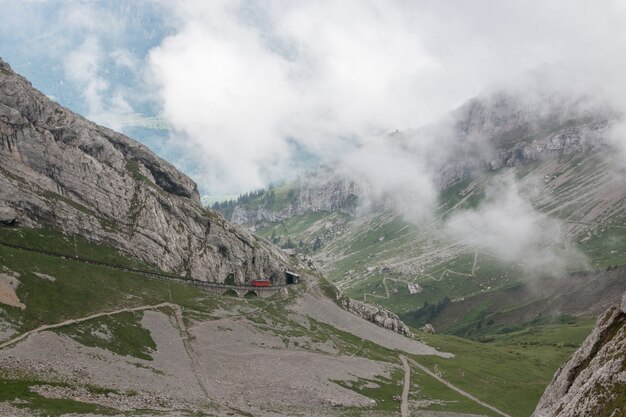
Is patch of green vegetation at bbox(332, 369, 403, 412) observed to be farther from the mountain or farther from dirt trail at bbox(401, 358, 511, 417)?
dirt trail at bbox(401, 358, 511, 417)

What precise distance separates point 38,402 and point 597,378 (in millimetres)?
75315

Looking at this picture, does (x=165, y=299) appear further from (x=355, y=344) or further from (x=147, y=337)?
(x=355, y=344)

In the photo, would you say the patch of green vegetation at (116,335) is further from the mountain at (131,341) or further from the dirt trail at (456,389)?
the dirt trail at (456,389)

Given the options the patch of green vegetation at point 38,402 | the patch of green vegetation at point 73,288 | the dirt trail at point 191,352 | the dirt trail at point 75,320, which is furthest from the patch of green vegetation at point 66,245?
the patch of green vegetation at point 38,402

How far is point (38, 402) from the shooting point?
7838 centimetres

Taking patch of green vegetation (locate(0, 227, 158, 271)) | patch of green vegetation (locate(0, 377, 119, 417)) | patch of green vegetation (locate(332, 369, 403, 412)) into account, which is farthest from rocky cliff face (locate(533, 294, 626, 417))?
patch of green vegetation (locate(0, 227, 158, 271))

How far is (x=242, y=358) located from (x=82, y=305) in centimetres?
4459

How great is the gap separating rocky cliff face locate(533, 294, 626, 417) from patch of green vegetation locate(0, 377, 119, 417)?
6609 centimetres

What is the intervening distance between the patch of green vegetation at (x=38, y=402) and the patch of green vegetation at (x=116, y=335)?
3142 cm

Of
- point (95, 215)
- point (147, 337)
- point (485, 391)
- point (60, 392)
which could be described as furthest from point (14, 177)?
point (485, 391)

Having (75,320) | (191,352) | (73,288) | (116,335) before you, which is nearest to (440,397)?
(191,352)

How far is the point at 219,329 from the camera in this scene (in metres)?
159

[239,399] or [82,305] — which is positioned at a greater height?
[82,305]

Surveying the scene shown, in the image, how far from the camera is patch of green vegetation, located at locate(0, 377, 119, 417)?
75625 millimetres
